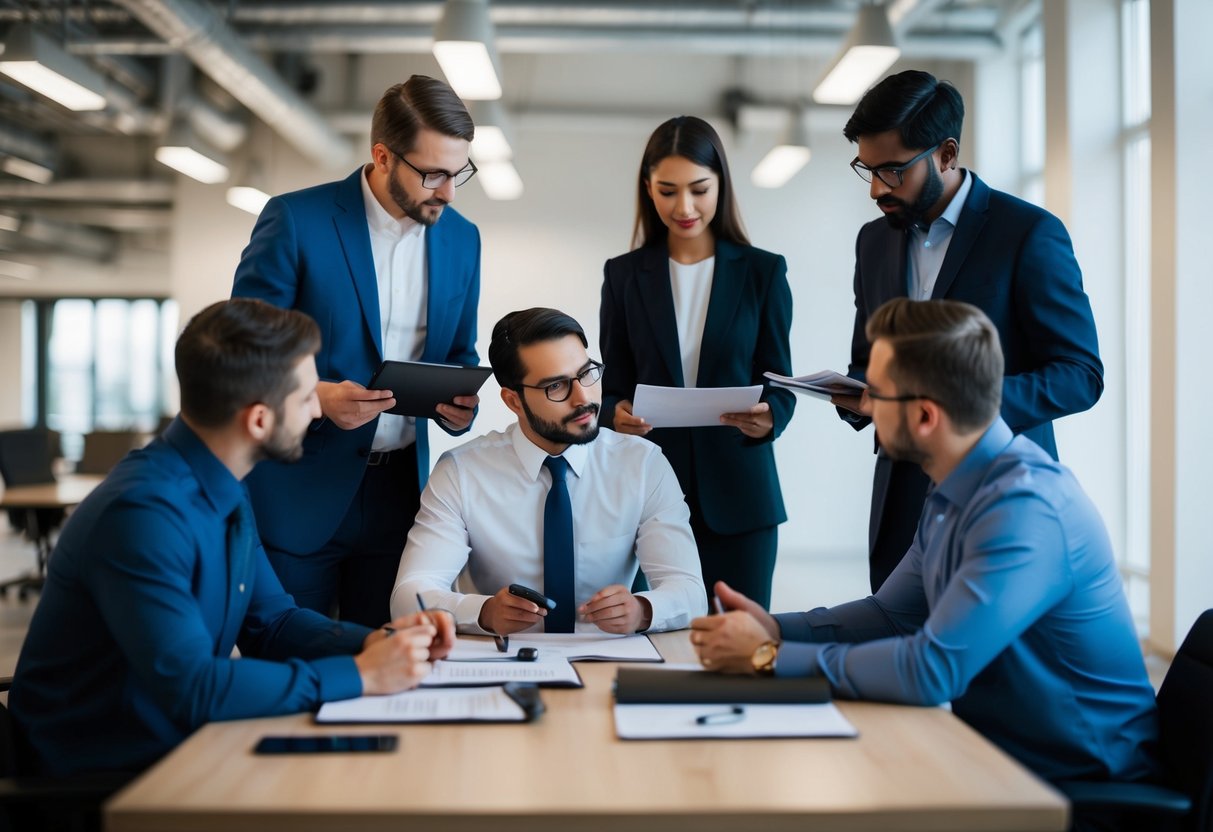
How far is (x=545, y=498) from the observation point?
2.70 metres

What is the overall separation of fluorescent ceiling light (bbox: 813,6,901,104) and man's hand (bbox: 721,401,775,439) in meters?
3.29

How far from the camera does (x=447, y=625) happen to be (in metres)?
1.95

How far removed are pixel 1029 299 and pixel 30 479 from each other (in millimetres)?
8127

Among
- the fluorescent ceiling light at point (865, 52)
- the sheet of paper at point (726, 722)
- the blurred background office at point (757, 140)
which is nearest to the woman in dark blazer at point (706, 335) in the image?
the sheet of paper at point (726, 722)

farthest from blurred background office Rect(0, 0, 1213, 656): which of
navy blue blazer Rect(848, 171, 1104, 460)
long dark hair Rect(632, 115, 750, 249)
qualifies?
navy blue blazer Rect(848, 171, 1104, 460)

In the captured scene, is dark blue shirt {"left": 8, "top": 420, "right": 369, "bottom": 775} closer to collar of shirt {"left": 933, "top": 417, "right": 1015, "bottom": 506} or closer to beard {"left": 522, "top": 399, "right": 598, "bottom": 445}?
beard {"left": 522, "top": 399, "right": 598, "bottom": 445}

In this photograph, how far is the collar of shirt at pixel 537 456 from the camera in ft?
8.98

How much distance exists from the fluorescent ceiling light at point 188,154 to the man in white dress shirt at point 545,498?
6055mm

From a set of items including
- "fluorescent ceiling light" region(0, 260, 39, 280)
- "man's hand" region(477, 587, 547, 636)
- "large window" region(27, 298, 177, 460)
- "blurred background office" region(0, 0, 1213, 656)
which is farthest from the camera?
"large window" region(27, 298, 177, 460)

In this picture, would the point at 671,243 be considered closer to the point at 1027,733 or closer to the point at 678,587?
the point at 678,587

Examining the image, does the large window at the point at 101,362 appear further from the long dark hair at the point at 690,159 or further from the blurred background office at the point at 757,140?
the long dark hair at the point at 690,159

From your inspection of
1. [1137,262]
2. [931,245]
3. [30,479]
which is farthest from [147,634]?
[30,479]

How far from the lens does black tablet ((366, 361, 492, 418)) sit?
2590mm

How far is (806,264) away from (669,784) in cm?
871
